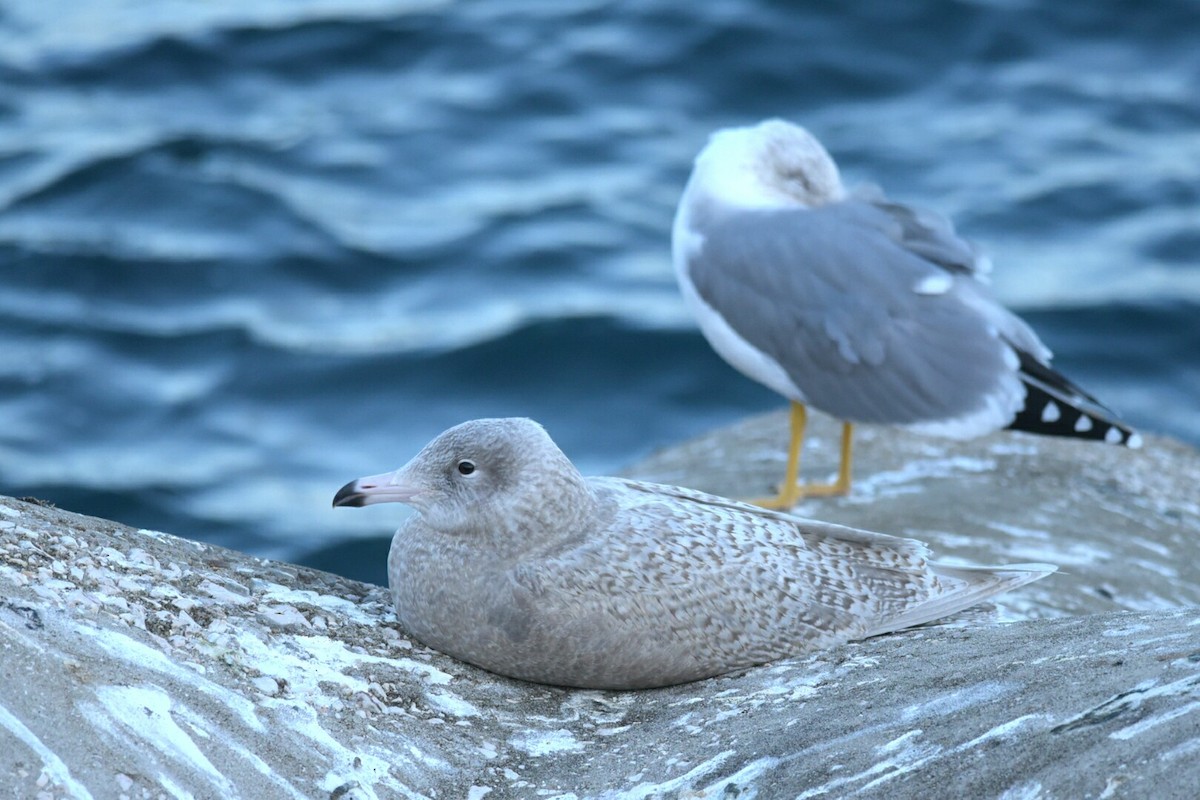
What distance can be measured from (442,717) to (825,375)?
2.99 m

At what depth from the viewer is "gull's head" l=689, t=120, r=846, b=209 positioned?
664cm

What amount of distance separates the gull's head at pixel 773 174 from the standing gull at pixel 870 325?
2.0 inches

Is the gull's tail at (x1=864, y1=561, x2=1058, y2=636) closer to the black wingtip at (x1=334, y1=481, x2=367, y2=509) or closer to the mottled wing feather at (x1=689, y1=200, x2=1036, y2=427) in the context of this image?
the black wingtip at (x1=334, y1=481, x2=367, y2=509)

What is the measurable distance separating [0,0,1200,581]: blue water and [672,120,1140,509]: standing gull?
263 centimetres

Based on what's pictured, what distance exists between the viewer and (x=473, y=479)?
408 centimetres

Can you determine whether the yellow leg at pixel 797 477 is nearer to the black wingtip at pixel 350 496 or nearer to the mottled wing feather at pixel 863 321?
the mottled wing feather at pixel 863 321

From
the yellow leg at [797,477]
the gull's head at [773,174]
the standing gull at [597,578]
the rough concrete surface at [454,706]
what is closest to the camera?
the rough concrete surface at [454,706]

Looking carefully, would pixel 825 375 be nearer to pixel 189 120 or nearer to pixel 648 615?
pixel 648 615

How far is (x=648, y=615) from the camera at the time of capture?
155 inches

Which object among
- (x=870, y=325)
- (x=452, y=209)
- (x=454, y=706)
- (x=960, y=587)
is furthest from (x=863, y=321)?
(x=452, y=209)

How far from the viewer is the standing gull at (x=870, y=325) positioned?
6.05m

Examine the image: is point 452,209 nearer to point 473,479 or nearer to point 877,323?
point 877,323

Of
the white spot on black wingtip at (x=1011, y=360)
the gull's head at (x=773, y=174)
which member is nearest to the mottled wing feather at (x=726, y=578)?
the white spot on black wingtip at (x=1011, y=360)

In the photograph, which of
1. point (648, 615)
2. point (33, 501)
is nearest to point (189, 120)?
point (33, 501)
